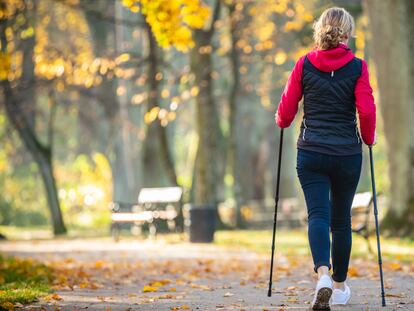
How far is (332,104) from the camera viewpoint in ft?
22.8

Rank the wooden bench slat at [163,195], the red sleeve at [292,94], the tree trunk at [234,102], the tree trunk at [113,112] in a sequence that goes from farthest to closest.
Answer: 1. the tree trunk at [113,112]
2. the tree trunk at [234,102]
3. the wooden bench slat at [163,195]
4. the red sleeve at [292,94]

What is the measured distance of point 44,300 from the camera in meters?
8.09

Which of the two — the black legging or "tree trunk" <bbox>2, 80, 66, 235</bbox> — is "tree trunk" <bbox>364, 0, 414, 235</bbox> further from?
"tree trunk" <bbox>2, 80, 66, 235</bbox>

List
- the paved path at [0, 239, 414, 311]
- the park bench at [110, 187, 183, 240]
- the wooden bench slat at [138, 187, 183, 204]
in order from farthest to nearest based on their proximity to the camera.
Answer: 1. the wooden bench slat at [138, 187, 183, 204]
2. the park bench at [110, 187, 183, 240]
3. the paved path at [0, 239, 414, 311]

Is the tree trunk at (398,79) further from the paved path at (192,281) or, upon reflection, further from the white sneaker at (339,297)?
the white sneaker at (339,297)

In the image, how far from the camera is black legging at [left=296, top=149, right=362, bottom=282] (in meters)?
6.91

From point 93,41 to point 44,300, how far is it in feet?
77.6

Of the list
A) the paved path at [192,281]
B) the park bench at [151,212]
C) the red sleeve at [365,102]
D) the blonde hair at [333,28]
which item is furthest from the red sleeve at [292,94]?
the park bench at [151,212]

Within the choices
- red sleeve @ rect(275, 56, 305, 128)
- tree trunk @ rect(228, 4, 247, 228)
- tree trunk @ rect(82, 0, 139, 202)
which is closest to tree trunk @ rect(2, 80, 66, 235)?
tree trunk @ rect(228, 4, 247, 228)

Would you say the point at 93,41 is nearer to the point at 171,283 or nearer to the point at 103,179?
the point at 103,179

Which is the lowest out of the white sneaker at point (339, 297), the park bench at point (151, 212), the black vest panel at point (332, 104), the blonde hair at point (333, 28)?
the park bench at point (151, 212)

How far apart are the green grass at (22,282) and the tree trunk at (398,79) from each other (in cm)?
714

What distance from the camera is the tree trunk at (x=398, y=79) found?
17031 millimetres

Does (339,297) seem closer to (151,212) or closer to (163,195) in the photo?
(151,212)
